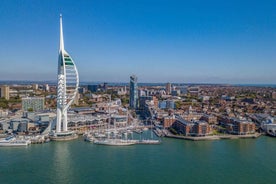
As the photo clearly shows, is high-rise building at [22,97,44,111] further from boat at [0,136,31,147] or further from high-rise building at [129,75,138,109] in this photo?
boat at [0,136,31,147]

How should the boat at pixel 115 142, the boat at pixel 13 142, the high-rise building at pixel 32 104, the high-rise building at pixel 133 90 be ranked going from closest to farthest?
the boat at pixel 13 142
the boat at pixel 115 142
the high-rise building at pixel 32 104
the high-rise building at pixel 133 90

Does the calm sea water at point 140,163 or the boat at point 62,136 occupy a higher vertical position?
the boat at point 62,136

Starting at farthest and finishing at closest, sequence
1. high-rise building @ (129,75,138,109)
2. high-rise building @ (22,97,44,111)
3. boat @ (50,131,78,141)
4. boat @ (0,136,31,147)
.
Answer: high-rise building @ (129,75,138,109) < high-rise building @ (22,97,44,111) < boat @ (50,131,78,141) < boat @ (0,136,31,147)

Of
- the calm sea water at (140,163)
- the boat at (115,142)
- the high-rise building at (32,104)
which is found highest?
the high-rise building at (32,104)

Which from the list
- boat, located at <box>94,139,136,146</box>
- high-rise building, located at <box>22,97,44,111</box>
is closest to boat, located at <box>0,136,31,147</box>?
boat, located at <box>94,139,136,146</box>

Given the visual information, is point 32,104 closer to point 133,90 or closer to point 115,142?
point 133,90

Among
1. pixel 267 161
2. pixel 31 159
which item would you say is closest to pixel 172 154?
pixel 267 161

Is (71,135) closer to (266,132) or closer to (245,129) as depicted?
(245,129)

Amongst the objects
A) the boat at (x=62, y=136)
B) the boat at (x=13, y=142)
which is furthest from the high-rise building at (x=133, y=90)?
the boat at (x=13, y=142)

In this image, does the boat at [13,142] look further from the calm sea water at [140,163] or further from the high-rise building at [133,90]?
the high-rise building at [133,90]
